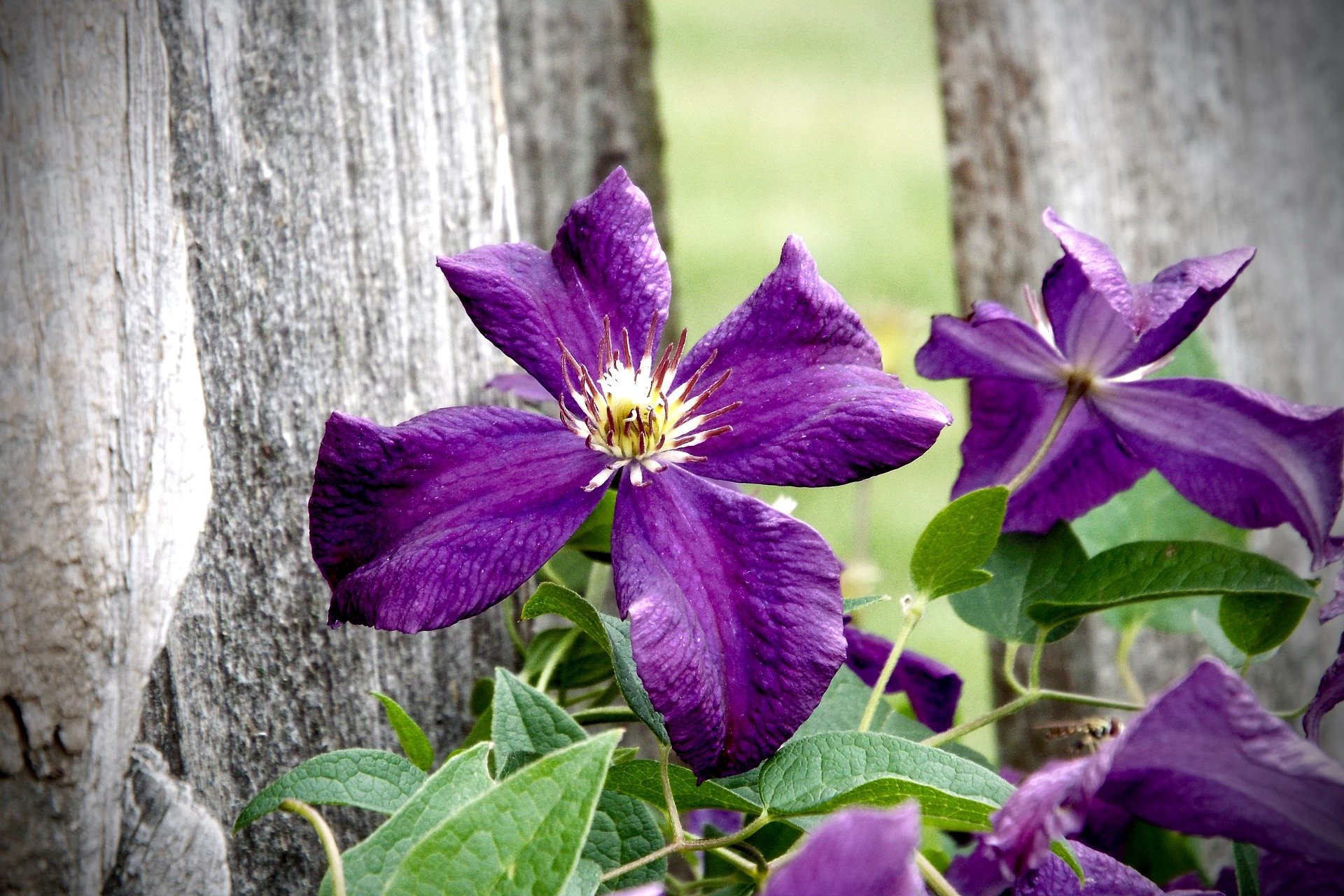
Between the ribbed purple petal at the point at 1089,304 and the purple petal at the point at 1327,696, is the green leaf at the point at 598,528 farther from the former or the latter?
the purple petal at the point at 1327,696

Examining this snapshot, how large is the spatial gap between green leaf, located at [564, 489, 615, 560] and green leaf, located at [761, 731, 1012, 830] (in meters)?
0.25

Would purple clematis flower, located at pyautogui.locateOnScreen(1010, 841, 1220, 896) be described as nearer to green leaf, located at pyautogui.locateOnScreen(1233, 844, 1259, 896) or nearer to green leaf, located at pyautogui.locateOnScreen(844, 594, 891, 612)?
green leaf, located at pyautogui.locateOnScreen(1233, 844, 1259, 896)

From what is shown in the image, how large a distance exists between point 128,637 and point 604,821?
0.34 metres

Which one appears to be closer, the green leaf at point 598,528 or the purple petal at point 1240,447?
the purple petal at point 1240,447

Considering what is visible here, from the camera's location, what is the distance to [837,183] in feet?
12.6

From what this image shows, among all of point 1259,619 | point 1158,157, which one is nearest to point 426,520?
point 1259,619

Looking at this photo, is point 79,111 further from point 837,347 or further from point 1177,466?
point 1177,466

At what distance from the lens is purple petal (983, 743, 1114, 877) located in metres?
0.46

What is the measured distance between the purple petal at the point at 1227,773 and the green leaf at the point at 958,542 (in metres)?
0.18

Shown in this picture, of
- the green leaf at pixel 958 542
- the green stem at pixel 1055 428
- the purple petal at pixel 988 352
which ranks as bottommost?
the green leaf at pixel 958 542

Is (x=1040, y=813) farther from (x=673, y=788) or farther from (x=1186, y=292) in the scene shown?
(x=1186, y=292)

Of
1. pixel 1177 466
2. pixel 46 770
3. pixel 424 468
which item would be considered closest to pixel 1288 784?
pixel 1177 466

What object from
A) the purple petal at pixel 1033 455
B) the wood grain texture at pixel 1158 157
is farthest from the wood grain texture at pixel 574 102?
the purple petal at pixel 1033 455

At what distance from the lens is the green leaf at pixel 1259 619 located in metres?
0.74
